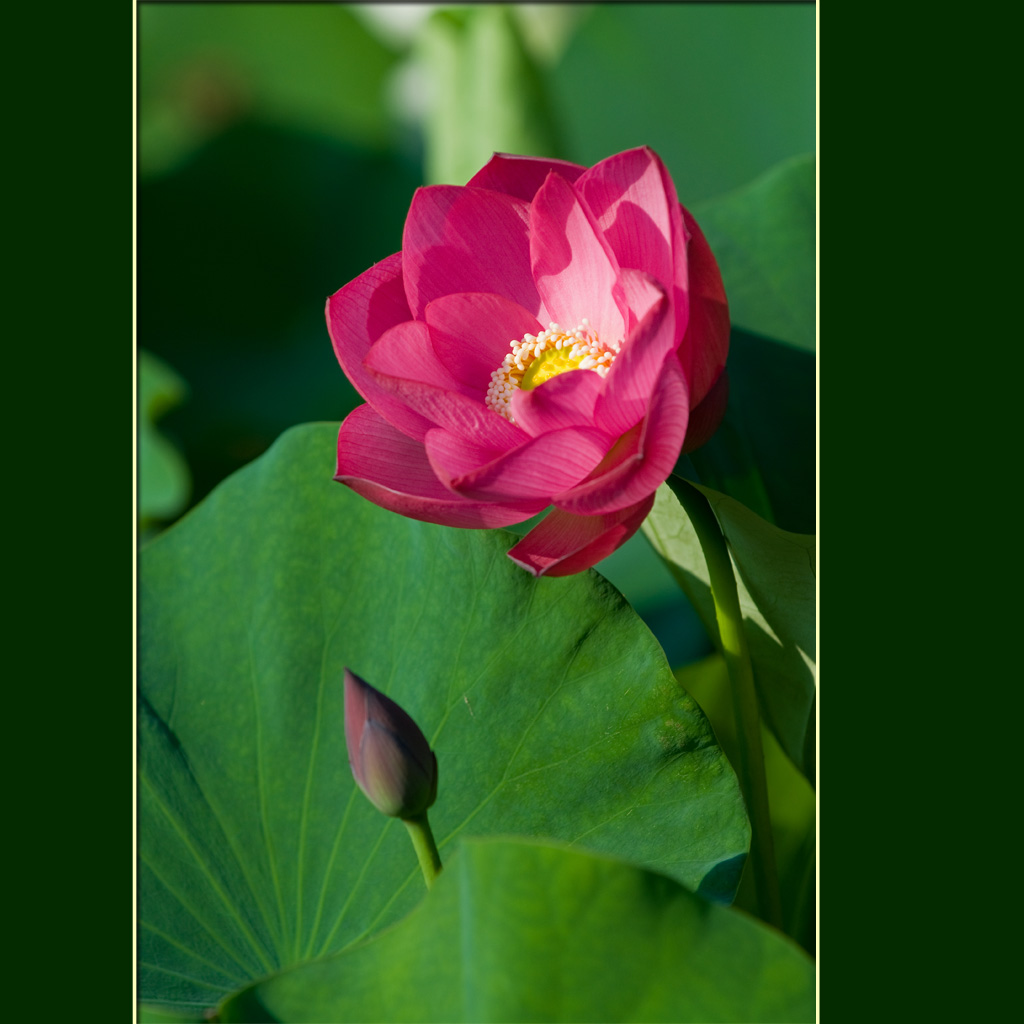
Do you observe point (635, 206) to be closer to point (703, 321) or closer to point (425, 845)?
point (703, 321)

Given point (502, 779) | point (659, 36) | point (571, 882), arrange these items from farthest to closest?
point (659, 36)
point (502, 779)
point (571, 882)

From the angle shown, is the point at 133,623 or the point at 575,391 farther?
the point at 133,623

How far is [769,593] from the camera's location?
1.73 ft

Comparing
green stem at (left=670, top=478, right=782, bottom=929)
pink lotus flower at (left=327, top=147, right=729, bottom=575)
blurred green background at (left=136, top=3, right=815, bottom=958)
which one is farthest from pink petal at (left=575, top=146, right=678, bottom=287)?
blurred green background at (left=136, top=3, right=815, bottom=958)

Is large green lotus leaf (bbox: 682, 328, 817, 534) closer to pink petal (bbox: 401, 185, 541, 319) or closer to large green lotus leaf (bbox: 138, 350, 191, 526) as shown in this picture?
pink petal (bbox: 401, 185, 541, 319)

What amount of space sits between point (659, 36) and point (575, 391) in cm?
83

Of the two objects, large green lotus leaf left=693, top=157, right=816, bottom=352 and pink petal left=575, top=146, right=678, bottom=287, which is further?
large green lotus leaf left=693, top=157, right=816, bottom=352

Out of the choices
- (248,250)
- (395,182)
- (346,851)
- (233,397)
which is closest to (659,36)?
(395,182)

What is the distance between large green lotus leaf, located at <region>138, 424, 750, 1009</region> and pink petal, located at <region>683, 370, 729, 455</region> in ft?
0.33

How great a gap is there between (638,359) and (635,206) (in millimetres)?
84

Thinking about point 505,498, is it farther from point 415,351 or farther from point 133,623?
point 133,623

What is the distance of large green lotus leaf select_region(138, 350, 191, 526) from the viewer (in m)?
0.82

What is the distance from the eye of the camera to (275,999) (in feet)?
1.38

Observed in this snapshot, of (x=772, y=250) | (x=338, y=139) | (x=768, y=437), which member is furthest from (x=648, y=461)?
(x=338, y=139)
